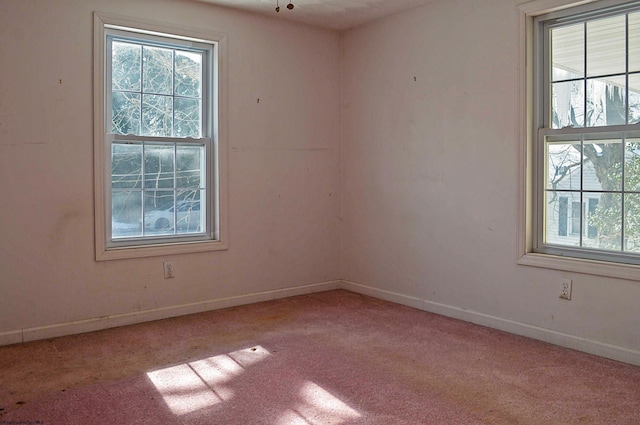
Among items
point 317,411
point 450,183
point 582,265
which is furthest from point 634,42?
point 317,411

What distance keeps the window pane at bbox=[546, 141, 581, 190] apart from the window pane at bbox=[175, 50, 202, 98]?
9.12 feet

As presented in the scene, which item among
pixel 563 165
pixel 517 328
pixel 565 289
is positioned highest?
pixel 563 165

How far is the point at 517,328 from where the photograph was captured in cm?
388

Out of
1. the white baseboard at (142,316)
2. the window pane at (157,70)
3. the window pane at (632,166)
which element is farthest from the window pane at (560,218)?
the window pane at (157,70)

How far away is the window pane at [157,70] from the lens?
4246 millimetres

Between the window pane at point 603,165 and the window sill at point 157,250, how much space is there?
2829 mm

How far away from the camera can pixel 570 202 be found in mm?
3682

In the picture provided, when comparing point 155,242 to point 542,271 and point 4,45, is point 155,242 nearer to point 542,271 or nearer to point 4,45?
point 4,45

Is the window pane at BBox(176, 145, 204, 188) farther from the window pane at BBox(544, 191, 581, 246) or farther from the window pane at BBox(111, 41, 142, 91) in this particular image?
the window pane at BBox(544, 191, 581, 246)

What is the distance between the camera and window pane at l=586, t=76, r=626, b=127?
135 inches

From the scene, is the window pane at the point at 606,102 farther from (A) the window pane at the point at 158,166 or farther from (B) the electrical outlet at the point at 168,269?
(B) the electrical outlet at the point at 168,269

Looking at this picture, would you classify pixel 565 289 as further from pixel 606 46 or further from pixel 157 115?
pixel 157 115

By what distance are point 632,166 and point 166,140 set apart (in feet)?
10.9

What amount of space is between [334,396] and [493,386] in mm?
866
